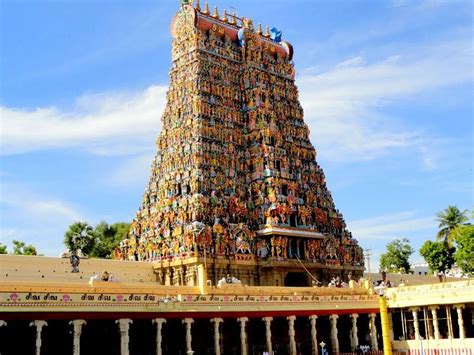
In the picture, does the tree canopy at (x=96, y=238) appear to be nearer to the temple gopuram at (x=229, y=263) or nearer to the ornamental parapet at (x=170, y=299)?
the temple gopuram at (x=229, y=263)

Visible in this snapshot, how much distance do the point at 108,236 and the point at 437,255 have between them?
41779 mm

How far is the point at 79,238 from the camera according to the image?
73.2 m

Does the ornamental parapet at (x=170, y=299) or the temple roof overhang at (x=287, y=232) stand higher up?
the temple roof overhang at (x=287, y=232)

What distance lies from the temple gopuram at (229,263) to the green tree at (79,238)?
13.7 meters

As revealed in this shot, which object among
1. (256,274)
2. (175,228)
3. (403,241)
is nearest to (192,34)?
(175,228)

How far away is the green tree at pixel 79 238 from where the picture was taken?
72.8 metres

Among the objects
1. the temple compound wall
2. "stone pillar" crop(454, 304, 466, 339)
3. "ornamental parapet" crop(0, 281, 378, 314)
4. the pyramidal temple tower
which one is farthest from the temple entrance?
"stone pillar" crop(454, 304, 466, 339)

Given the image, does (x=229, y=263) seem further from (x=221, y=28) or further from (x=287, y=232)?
(x=221, y=28)

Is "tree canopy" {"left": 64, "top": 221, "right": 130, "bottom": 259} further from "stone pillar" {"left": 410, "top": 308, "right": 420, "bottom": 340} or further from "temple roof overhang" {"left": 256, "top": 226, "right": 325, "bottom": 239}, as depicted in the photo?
"stone pillar" {"left": 410, "top": 308, "right": 420, "bottom": 340}

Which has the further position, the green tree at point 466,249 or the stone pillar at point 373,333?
the green tree at point 466,249

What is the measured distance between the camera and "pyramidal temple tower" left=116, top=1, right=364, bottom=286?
5572 centimetres

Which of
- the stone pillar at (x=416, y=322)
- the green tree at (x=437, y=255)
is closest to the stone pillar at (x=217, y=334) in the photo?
the stone pillar at (x=416, y=322)

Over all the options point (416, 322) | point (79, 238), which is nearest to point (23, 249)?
point (79, 238)

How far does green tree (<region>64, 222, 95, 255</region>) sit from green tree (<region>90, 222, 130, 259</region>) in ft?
14.8
